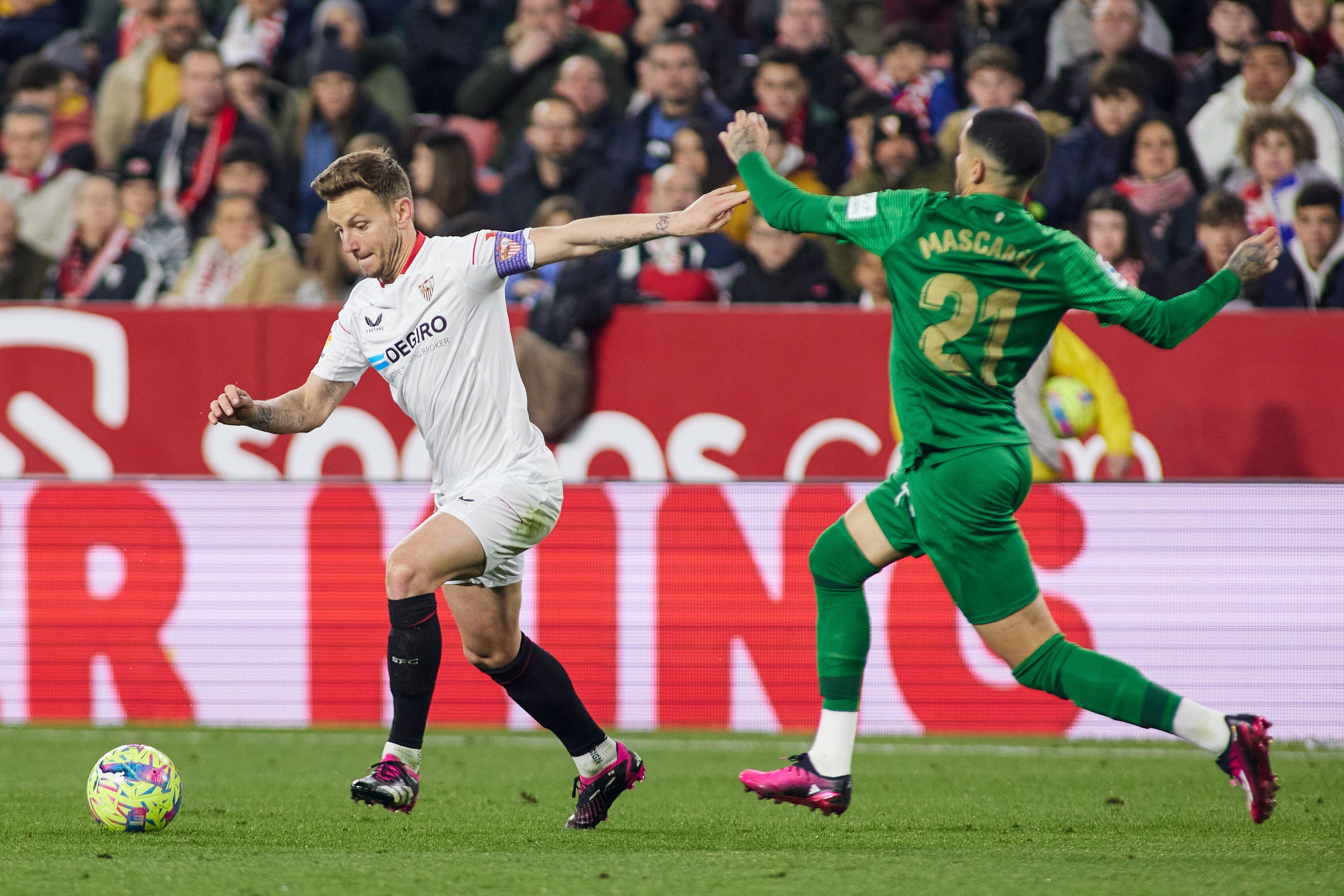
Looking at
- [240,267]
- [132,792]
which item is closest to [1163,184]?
[240,267]

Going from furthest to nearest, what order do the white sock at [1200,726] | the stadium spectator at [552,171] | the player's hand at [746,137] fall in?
the stadium spectator at [552,171], the player's hand at [746,137], the white sock at [1200,726]

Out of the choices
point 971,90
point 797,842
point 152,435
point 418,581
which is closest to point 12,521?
point 152,435

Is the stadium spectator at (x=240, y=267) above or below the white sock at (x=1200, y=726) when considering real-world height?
above

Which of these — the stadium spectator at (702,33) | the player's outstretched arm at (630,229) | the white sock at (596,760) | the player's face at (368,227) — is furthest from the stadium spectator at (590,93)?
the white sock at (596,760)

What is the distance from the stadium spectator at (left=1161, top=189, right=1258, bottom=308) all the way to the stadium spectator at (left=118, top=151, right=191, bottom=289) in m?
6.89

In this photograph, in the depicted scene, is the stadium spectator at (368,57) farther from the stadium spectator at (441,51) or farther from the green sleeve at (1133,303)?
the green sleeve at (1133,303)

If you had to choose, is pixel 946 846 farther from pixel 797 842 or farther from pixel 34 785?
pixel 34 785

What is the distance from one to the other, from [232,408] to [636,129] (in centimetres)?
704

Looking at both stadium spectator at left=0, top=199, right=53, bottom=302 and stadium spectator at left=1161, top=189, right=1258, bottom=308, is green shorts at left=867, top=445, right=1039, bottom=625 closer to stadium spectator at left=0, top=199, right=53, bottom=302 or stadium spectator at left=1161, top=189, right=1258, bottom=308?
stadium spectator at left=1161, top=189, right=1258, bottom=308

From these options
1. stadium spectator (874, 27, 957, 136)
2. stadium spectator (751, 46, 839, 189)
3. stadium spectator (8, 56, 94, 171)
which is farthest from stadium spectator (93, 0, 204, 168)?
stadium spectator (874, 27, 957, 136)

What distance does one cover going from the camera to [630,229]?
554 centimetres

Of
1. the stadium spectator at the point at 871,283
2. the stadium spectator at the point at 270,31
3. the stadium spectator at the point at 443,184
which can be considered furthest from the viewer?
the stadium spectator at the point at 270,31

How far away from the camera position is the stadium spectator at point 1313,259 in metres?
10.6

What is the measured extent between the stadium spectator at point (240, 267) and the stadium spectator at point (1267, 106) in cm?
639
